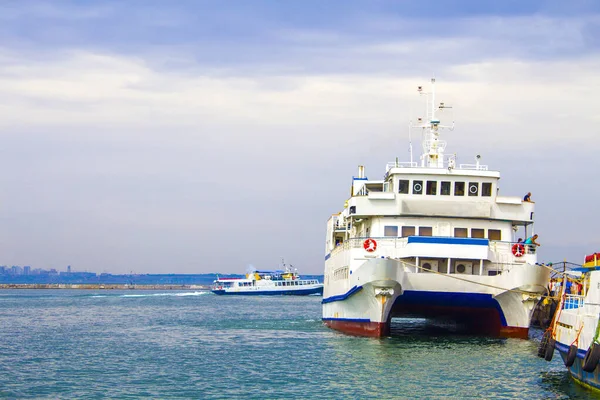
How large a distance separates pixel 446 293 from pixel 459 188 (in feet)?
17.6

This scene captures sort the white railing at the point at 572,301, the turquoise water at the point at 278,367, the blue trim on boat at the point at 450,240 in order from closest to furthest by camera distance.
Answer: the white railing at the point at 572,301
the turquoise water at the point at 278,367
the blue trim on boat at the point at 450,240

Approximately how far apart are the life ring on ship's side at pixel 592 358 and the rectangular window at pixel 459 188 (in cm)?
1693

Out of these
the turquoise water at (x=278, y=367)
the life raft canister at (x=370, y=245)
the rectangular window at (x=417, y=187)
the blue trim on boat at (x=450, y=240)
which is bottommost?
the turquoise water at (x=278, y=367)

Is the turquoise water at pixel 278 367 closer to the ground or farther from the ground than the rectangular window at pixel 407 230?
closer to the ground

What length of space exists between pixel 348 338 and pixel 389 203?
6.31m

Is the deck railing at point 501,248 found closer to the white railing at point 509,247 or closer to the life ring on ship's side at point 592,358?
the white railing at point 509,247

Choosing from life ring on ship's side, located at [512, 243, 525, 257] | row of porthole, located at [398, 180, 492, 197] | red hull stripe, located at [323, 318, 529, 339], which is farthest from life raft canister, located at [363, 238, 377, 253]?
life ring on ship's side, located at [512, 243, 525, 257]

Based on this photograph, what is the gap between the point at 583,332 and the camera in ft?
69.4

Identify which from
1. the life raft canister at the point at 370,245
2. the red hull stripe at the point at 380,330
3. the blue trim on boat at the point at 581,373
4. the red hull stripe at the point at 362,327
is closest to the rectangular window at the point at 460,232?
the life raft canister at the point at 370,245

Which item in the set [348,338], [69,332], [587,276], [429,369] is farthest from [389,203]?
[69,332]

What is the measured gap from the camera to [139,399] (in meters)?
22.3

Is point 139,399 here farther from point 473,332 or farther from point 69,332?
point 69,332

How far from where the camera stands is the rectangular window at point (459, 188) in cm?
3672

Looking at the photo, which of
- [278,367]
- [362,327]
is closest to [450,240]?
[362,327]
